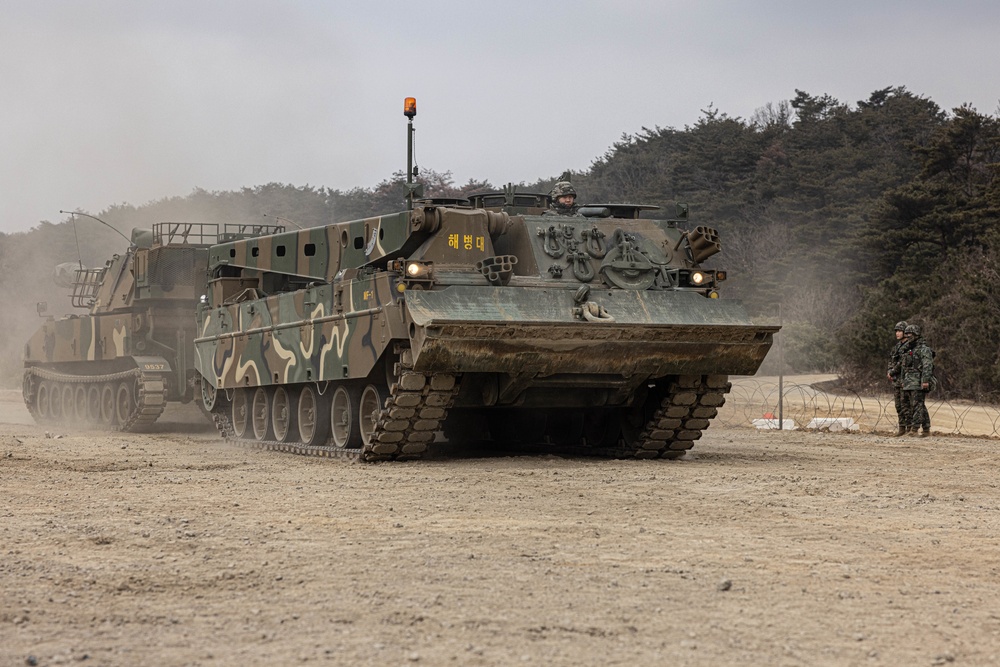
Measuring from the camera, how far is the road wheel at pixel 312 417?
15977mm

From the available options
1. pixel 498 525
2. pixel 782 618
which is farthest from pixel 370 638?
pixel 498 525

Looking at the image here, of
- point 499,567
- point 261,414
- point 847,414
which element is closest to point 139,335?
point 261,414

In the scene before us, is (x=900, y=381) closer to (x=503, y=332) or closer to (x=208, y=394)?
(x=503, y=332)

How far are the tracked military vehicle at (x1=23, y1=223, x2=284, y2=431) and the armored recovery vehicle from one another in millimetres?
5427

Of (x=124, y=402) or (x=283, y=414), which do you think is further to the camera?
(x=124, y=402)

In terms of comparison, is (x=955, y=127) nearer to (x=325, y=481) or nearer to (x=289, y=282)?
(x=289, y=282)

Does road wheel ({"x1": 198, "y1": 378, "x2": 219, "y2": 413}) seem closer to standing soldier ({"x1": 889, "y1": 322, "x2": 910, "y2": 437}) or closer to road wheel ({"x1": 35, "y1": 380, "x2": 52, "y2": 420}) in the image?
road wheel ({"x1": 35, "y1": 380, "x2": 52, "y2": 420})

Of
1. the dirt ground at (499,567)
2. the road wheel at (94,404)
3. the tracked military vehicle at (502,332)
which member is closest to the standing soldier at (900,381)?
the tracked military vehicle at (502,332)

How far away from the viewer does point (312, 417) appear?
16516mm

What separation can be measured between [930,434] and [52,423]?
Answer: 52.8 ft

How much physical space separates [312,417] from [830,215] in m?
35.7

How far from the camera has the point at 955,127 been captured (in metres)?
40.0

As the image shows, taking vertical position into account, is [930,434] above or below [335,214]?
below

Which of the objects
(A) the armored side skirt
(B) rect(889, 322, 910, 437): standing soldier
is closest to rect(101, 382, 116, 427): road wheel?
(A) the armored side skirt
